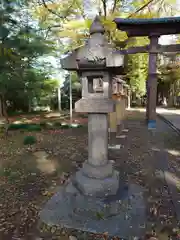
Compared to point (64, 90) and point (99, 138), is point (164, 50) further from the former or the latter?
point (64, 90)

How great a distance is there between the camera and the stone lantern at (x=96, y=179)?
2590 millimetres

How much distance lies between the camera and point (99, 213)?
2.68 m

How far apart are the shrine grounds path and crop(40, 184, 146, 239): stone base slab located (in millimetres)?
119

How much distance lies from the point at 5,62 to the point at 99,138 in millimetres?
4394

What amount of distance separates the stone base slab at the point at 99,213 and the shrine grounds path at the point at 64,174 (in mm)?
119

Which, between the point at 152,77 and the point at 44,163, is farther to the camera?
the point at 152,77

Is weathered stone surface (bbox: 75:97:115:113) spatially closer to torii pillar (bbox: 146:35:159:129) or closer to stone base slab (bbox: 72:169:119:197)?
stone base slab (bbox: 72:169:119:197)

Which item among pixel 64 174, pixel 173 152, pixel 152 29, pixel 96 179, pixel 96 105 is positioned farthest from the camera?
pixel 152 29

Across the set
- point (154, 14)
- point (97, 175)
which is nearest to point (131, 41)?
point (154, 14)

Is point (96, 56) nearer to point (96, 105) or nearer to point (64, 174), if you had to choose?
point (96, 105)

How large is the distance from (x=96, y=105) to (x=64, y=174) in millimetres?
1947

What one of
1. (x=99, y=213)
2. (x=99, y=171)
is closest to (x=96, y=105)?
(x=99, y=171)

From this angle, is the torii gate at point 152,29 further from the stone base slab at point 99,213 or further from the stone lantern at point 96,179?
the stone base slab at point 99,213

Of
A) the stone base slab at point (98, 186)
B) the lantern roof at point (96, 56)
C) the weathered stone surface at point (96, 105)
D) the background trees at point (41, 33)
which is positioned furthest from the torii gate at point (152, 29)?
the stone base slab at point (98, 186)
